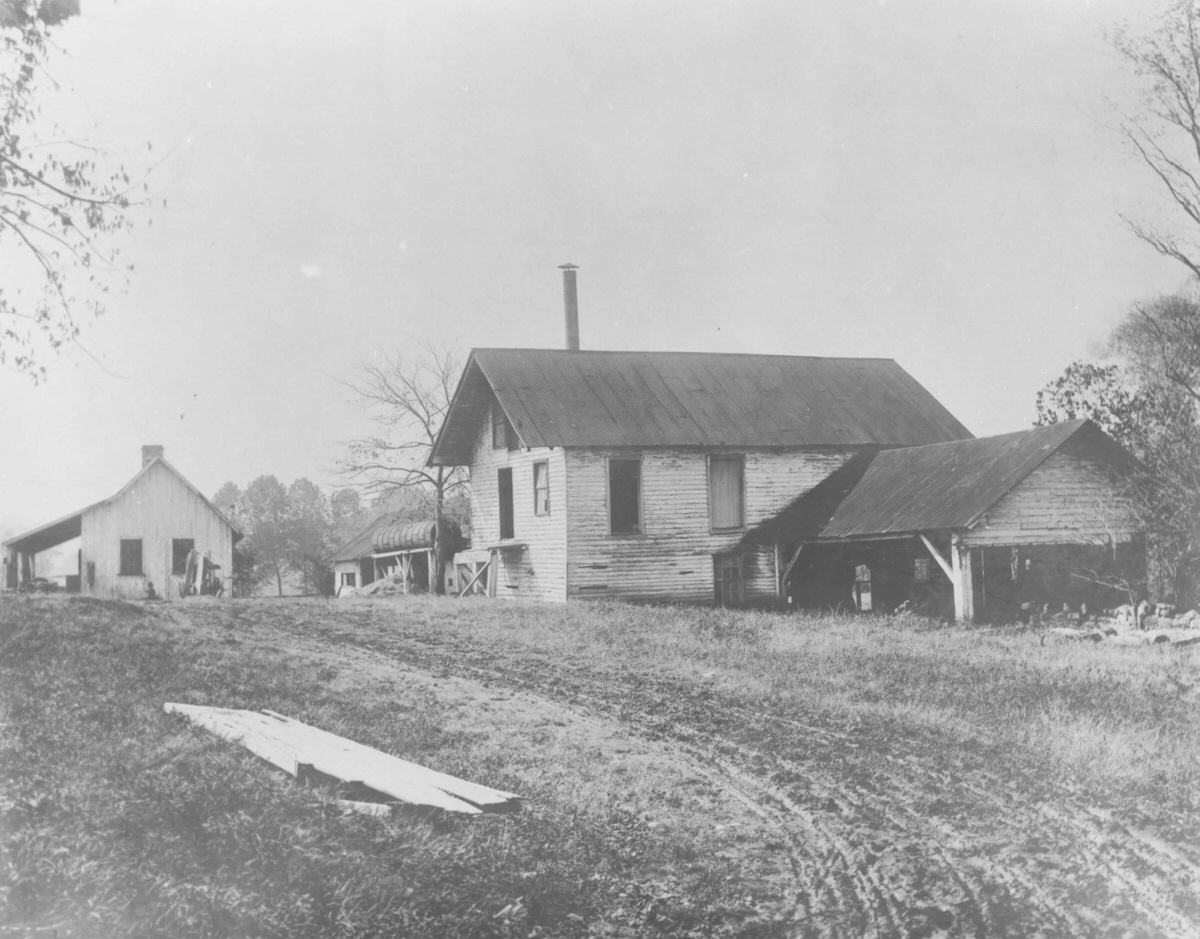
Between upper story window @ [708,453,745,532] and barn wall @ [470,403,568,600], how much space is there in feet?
12.3

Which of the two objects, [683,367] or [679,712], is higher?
[683,367]

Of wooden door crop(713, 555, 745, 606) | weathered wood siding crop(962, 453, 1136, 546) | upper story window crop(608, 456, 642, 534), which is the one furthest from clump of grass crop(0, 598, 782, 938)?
wooden door crop(713, 555, 745, 606)

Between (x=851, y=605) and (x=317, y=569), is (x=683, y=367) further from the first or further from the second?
(x=317, y=569)

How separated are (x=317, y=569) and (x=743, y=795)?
5432cm

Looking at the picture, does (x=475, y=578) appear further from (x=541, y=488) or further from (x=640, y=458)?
(x=640, y=458)

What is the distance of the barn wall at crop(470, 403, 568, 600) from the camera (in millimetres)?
24344

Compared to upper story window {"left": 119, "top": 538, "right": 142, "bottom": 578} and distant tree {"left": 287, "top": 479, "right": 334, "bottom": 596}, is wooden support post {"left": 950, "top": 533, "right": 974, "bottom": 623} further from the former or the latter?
distant tree {"left": 287, "top": 479, "right": 334, "bottom": 596}

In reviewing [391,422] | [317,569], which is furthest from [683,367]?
[317,569]

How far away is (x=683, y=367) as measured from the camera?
28.3 metres

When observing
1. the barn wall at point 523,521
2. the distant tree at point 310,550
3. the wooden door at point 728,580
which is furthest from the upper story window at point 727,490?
the distant tree at point 310,550

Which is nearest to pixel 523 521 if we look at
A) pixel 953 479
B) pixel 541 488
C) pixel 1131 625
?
pixel 541 488

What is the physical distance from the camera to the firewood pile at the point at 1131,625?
16391mm

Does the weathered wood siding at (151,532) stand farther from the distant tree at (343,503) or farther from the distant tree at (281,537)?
the distant tree at (343,503)

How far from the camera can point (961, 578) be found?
1966cm
